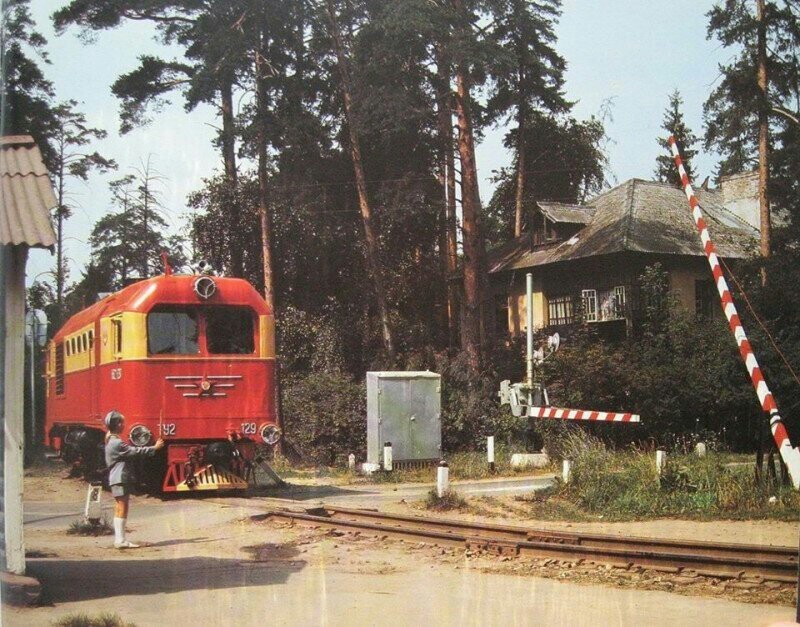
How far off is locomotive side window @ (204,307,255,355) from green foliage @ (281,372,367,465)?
537cm

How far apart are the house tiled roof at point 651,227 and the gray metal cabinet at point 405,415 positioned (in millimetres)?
2882

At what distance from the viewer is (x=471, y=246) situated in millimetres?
16109

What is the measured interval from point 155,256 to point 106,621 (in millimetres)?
4858

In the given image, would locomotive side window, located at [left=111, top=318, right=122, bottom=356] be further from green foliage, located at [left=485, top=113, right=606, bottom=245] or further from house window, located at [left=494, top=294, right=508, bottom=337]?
house window, located at [left=494, top=294, right=508, bottom=337]

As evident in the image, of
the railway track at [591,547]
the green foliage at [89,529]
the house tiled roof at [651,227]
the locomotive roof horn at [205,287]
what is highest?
the house tiled roof at [651,227]

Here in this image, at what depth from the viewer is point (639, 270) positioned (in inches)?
444

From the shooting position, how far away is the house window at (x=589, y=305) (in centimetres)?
1216

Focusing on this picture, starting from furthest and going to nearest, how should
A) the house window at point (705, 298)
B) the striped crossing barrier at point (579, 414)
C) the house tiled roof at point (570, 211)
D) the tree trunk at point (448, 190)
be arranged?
the house tiled roof at point (570, 211)
the tree trunk at point (448, 190)
the striped crossing barrier at point (579, 414)
the house window at point (705, 298)

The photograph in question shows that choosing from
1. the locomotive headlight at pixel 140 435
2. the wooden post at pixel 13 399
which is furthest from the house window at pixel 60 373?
the wooden post at pixel 13 399

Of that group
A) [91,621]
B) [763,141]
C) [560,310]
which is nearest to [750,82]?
[763,141]

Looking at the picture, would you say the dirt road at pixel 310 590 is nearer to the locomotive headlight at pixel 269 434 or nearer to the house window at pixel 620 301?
the locomotive headlight at pixel 269 434

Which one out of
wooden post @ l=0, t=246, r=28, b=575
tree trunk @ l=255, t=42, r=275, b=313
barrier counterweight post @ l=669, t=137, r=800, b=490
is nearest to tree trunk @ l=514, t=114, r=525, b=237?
tree trunk @ l=255, t=42, r=275, b=313

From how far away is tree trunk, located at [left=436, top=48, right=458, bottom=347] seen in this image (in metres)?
11.7

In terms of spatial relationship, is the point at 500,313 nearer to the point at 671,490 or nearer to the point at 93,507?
the point at 671,490
